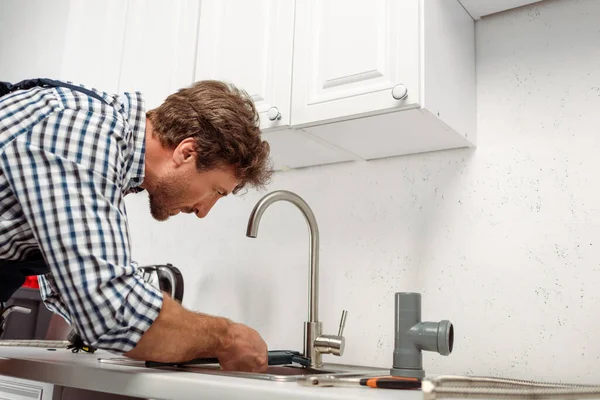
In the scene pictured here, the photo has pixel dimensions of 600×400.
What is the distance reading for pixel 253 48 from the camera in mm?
1553

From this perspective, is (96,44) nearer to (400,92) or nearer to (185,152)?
(185,152)

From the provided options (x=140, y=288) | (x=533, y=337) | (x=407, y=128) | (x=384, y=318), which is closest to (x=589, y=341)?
(x=533, y=337)

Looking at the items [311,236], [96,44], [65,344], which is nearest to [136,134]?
[311,236]

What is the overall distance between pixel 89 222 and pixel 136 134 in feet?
1.05

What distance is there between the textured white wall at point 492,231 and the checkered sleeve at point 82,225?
29.8 inches

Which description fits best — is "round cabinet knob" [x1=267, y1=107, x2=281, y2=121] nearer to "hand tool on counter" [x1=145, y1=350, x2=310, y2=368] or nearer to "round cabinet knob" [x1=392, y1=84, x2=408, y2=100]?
"round cabinet knob" [x1=392, y1=84, x2=408, y2=100]

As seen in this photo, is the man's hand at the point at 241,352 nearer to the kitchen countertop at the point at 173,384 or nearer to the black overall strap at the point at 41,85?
the kitchen countertop at the point at 173,384

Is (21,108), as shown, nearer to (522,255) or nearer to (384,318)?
(384,318)

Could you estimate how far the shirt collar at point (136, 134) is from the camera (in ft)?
3.88

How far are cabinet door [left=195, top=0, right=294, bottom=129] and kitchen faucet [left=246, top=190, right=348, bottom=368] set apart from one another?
0.19m

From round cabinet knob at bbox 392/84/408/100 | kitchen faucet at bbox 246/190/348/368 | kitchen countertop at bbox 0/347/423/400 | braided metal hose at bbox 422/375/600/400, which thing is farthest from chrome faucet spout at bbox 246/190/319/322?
braided metal hose at bbox 422/375/600/400

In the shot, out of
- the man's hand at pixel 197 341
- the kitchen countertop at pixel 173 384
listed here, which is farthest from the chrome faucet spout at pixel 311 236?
the kitchen countertop at pixel 173 384

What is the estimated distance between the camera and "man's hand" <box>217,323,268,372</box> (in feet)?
3.77

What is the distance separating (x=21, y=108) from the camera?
102 centimetres
